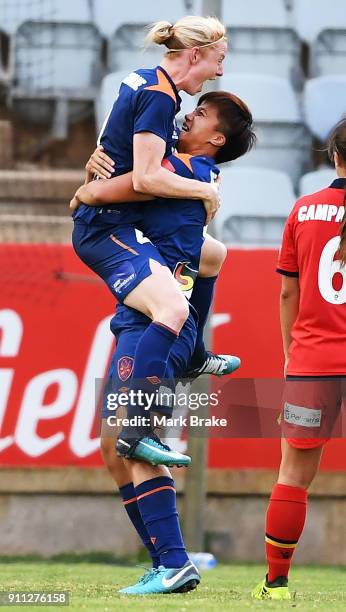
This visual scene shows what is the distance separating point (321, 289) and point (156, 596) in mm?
1126

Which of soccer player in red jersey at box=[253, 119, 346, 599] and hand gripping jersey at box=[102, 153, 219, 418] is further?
hand gripping jersey at box=[102, 153, 219, 418]

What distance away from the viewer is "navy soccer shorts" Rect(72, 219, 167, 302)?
4.36m

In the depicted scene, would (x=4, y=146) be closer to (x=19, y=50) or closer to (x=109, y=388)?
(x=19, y=50)

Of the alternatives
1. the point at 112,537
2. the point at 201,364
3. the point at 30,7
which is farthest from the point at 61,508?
the point at 30,7

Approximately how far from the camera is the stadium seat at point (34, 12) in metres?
11.0

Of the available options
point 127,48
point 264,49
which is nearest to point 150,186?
point 127,48

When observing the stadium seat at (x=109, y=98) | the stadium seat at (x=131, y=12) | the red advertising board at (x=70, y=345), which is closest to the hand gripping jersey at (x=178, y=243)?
the red advertising board at (x=70, y=345)

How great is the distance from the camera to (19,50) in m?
10.8

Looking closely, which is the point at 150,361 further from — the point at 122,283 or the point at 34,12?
the point at 34,12

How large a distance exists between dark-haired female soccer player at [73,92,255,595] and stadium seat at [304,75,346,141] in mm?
5640

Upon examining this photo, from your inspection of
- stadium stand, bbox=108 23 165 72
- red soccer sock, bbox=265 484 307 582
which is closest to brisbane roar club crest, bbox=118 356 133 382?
red soccer sock, bbox=265 484 307 582

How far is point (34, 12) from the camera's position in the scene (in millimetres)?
11000

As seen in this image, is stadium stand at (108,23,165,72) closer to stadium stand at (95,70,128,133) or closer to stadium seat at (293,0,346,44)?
stadium stand at (95,70,128,133)

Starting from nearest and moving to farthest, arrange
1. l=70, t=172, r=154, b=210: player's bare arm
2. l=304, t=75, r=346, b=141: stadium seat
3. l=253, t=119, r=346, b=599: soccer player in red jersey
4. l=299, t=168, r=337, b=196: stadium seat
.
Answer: l=253, t=119, r=346, b=599: soccer player in red jersey → l=70, t=172, r=154, b=210: player's bare arm → l=299, t=168, r=337, b=196: stadium seat → l=304, t=75, r=346, b=141: stadium seat
